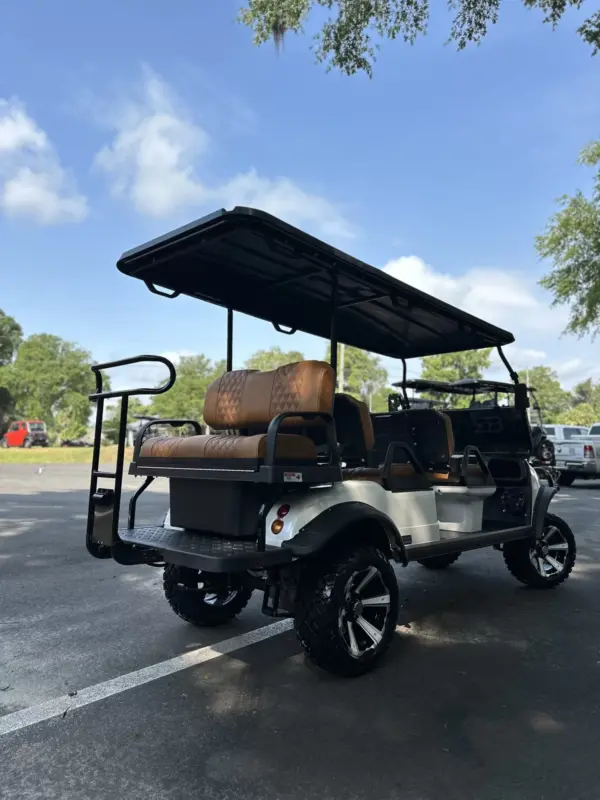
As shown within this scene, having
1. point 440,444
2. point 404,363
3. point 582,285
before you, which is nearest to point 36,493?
point 404,363

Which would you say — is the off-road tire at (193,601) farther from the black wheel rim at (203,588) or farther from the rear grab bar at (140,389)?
the rear grab bar at (140,389)

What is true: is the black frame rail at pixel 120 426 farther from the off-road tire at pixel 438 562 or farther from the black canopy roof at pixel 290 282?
the off-road tire at pixel 438 562

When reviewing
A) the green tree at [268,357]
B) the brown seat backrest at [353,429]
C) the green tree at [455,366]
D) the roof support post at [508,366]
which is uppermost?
the green tree at [268,357]

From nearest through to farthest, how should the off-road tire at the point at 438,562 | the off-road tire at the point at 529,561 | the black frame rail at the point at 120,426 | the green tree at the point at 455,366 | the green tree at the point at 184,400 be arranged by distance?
1. the black frame rail at the point at 120,426
2. the off-road tire at the point at 529,561
3. the off-road tire at the point at 438,562
4. the green tree at the point at 455,366
5. the green tree at the point at 184,400

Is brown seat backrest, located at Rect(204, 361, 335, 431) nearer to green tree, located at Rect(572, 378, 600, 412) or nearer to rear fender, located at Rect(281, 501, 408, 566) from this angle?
rear fender, located at Rect(281, 501, 408, 566)

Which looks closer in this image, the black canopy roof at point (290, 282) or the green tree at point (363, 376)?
the black canopy roof at point (290, 282)

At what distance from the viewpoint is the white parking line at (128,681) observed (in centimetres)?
298

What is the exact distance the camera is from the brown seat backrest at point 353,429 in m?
4.52

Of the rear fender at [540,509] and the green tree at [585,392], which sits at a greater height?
the green tree at [585,392]

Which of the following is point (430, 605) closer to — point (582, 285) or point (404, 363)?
point (404, 363)

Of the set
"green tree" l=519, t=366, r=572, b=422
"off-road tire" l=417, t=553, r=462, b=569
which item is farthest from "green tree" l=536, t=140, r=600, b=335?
"green tree" l=519, t=366, r=572, b=422

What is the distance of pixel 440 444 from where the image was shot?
544 centimetres

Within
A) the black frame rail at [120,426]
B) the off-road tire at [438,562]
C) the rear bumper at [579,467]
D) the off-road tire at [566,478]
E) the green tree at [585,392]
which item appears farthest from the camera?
the green tree at [585,392]

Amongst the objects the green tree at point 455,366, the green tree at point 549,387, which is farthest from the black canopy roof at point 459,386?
the green tree at point 549,387
